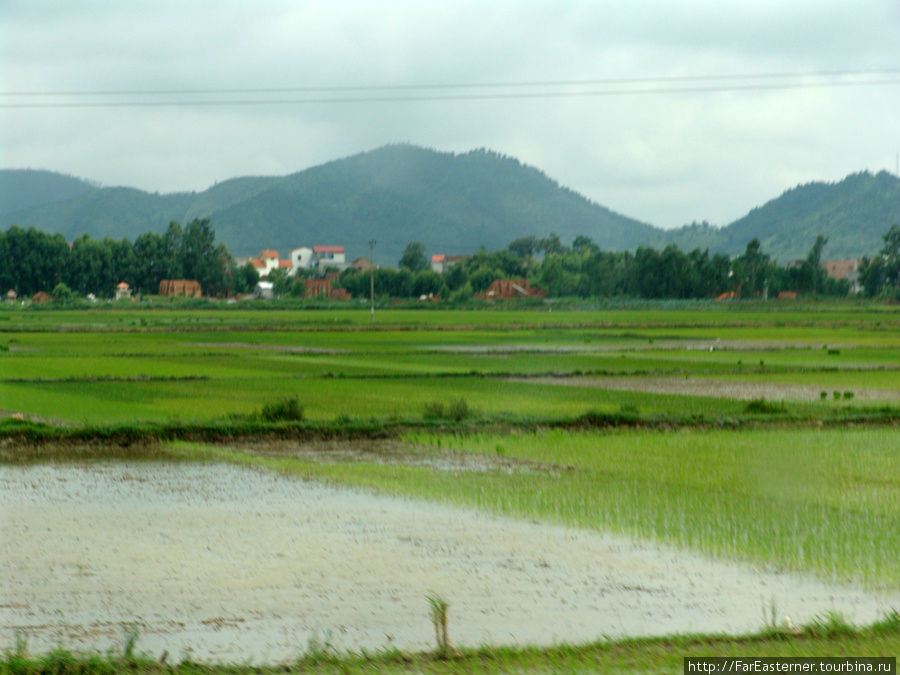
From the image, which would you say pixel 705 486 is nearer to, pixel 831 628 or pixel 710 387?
pixel 831 628

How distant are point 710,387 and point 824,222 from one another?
115 meters

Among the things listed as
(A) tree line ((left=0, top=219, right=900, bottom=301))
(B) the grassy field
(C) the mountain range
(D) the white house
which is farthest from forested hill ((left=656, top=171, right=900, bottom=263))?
(B) the grassy field

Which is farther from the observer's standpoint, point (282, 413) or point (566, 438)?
point (282, 413)

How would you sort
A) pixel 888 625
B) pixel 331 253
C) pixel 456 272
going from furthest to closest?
pixel 331 253
pixel 456 272
pixel 888 625

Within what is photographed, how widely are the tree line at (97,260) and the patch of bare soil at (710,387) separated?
6291 cm

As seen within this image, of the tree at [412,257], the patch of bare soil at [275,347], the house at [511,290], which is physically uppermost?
the tree at [412,257]

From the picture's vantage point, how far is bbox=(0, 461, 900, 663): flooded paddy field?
20.0ft

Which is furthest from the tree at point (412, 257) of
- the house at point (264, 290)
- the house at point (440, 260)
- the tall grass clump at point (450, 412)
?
the tall grass clump at point (450, 412)


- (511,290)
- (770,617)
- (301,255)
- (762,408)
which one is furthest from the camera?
(301,255)

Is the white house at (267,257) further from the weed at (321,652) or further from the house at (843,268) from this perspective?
the weed at (321,652)

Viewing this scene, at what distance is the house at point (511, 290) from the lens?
110 metres

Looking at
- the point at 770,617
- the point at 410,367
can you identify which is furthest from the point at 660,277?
the point at 770,617

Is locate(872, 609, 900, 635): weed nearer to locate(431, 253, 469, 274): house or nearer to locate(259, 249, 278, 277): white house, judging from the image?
locate(259, 249, 278, 277): white house

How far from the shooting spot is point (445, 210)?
166875 mm
